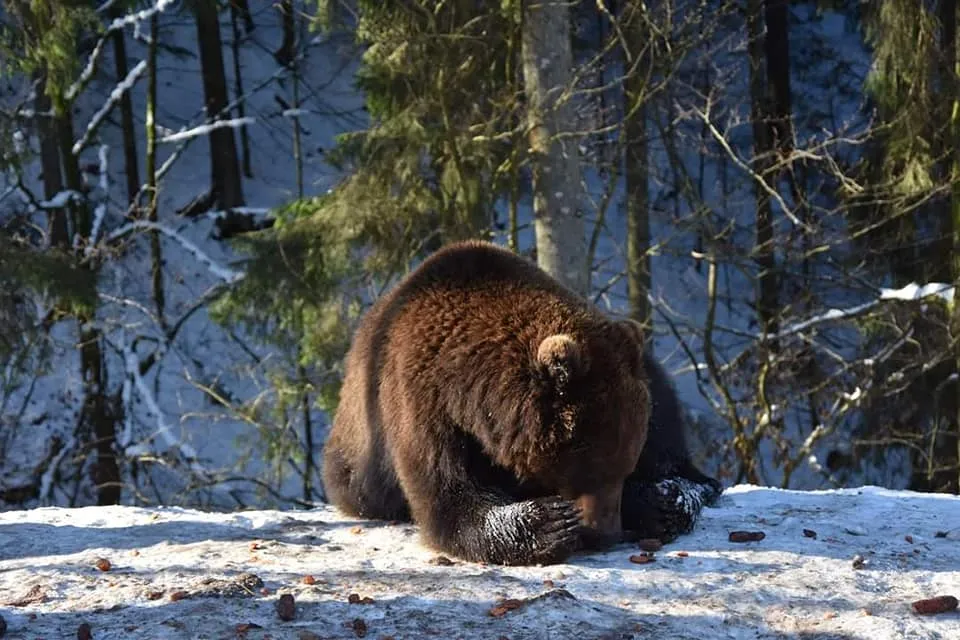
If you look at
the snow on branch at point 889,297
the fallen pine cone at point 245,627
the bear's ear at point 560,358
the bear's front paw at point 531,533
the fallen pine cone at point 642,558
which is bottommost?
the fallen pine cone at point 245,627

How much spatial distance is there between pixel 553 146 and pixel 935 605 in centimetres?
817

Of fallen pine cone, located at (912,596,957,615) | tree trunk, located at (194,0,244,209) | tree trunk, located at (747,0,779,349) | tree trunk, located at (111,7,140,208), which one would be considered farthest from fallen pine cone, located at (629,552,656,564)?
tree trunk, located at (111,7,140,208)

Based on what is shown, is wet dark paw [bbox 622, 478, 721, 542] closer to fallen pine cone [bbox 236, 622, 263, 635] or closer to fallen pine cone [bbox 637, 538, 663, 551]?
fallen pine cone [bbox 637, 538, 663, 551]

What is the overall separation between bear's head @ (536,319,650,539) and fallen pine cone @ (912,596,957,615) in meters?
1.16

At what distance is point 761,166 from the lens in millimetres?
17234

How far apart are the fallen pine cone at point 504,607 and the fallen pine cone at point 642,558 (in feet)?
2.36

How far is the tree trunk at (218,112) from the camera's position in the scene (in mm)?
20719

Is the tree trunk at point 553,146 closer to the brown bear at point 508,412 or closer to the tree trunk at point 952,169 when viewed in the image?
the tree trunk at point 952,169

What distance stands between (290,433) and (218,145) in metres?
8.52

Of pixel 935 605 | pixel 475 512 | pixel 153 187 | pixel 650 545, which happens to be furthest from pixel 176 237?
pixel 935 605

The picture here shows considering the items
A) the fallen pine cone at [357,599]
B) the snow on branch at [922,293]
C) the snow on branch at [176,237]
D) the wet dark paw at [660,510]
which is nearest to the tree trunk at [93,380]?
the snow on branch at [176,237]

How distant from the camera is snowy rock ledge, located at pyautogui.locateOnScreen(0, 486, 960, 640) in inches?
142

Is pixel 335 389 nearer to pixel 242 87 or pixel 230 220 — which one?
pixel 230 220

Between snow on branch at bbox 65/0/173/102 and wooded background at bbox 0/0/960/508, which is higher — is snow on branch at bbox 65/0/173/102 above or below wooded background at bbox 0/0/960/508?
above
